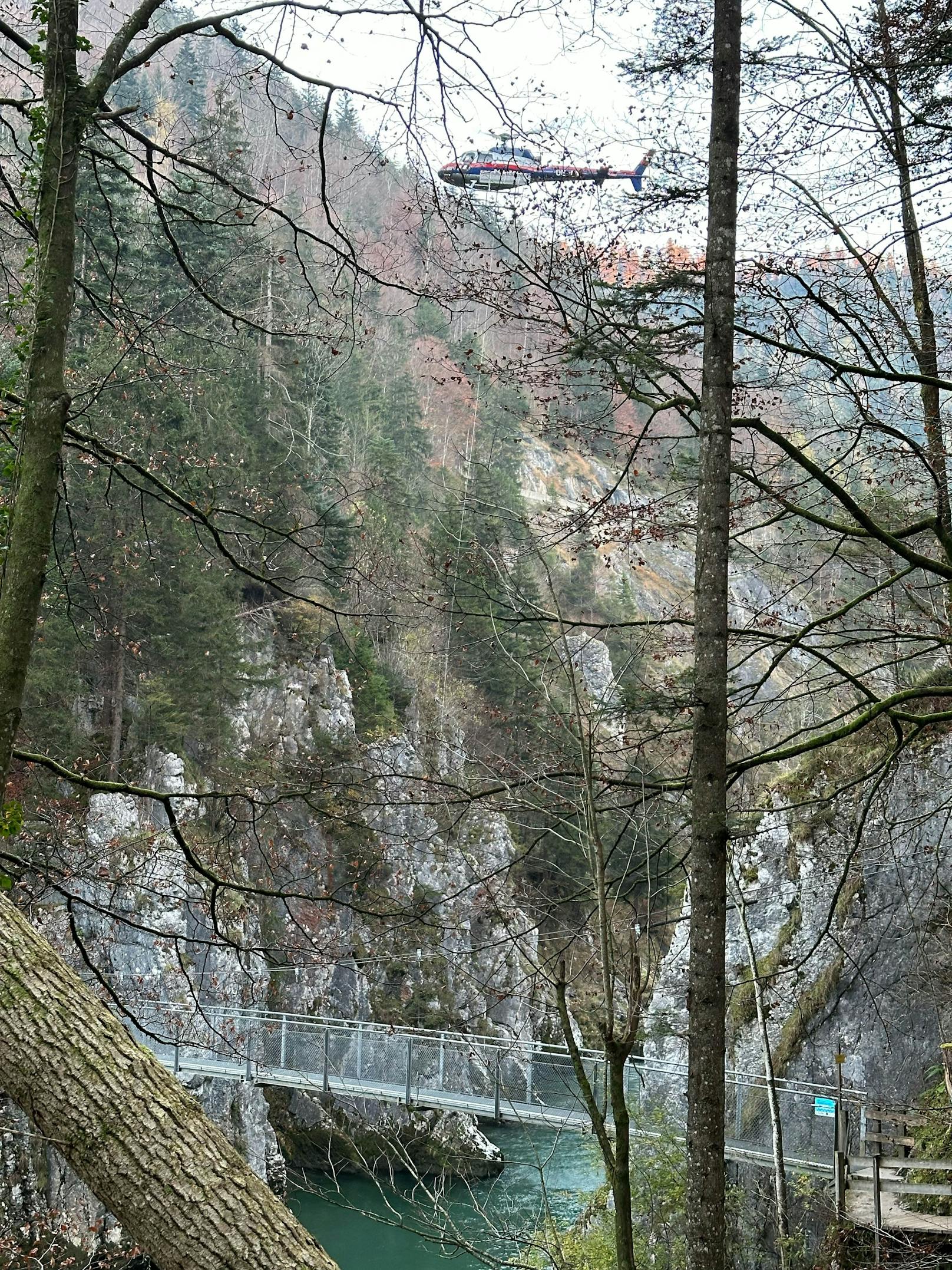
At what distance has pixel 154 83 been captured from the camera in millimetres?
33625

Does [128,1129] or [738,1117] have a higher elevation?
[128,1129]

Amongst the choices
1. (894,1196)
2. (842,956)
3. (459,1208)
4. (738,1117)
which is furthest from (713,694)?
(459,1208)

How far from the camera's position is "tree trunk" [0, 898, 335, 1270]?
1.88 m

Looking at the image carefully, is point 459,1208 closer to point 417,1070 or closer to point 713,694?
point 417,1070

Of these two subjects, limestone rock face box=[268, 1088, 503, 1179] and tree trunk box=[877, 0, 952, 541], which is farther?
limestone rock face box=[268, 1088, 503, 1179]

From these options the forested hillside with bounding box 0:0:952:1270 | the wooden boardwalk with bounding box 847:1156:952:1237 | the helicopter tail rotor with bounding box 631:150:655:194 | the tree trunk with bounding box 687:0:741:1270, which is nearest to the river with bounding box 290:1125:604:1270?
the forested hillside with bounding box 0:0:952:1270

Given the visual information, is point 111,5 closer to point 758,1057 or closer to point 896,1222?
point 896,1222

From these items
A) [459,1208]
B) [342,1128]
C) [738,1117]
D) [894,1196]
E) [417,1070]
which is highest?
[894,1196]

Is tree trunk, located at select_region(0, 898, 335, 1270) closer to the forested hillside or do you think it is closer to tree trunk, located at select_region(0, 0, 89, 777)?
the forested hillside

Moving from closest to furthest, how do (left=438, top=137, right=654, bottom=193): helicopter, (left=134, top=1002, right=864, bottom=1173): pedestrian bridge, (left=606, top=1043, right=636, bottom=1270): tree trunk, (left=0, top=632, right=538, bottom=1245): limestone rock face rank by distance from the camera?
(left=606, top=1043, right=636, bottom=1270): tree trunk < (left=438, top=137, right=654, bottom=193): helicopter < (left=134, top=1002, right=864, bottom=1173): pedestrian bridge < (left=0, top=632, right=538, bottom=1245): limestone rock face

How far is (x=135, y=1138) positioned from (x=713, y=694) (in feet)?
8.01

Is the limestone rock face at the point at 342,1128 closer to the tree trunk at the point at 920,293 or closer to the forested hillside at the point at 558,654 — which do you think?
the forested hillside at the point at 558,654

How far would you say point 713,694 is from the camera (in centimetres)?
376

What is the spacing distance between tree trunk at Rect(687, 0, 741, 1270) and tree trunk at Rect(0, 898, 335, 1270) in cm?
179
